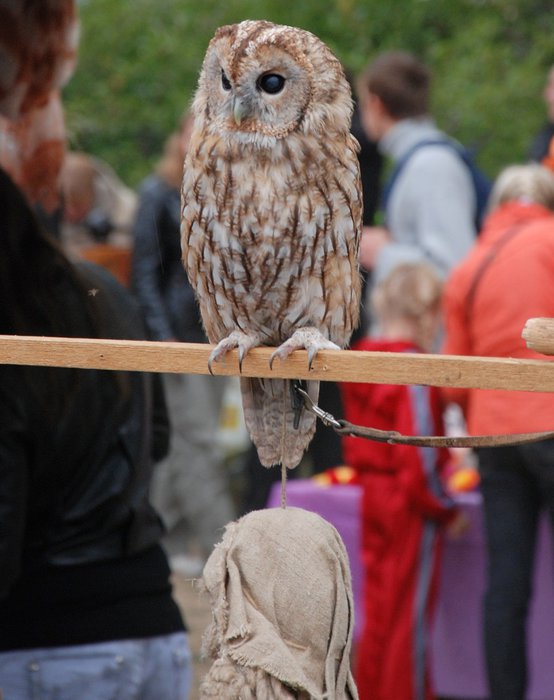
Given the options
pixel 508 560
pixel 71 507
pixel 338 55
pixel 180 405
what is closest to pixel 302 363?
pixel 338 55

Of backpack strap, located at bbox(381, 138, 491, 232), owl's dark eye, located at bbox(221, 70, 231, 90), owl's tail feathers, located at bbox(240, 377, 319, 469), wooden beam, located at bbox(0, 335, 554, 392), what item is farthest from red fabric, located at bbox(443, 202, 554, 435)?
wooden beam, located at bbox(0, 335, 554, 392)

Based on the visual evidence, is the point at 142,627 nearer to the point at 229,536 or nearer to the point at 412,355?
the point at 229,536

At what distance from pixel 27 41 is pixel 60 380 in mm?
692

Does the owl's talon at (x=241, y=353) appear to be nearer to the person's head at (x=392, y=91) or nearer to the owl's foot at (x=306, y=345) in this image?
the owl's foot at (x=306, y=345)

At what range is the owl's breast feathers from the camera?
5.67ft

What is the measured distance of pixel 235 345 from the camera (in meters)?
1.57

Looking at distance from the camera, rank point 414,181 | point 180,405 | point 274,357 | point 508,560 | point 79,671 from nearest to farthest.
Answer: point 274,357 < point 79,671 < point 508,560 < point 414,181 < point 180,405

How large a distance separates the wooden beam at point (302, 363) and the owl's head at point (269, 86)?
14.8 inches

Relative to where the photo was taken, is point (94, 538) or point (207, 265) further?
point (94, 538)

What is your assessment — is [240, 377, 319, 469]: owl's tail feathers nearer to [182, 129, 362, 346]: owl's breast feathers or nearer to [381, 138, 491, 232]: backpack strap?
[182, 129, 362, 346]: owl's breast feathers

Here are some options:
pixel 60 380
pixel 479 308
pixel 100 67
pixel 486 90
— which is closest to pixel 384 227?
pixel 479 308

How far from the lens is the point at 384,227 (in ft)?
13.1

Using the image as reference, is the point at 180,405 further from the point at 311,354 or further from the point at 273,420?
the point at 311,354

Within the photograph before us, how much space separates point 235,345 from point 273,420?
158 mm
